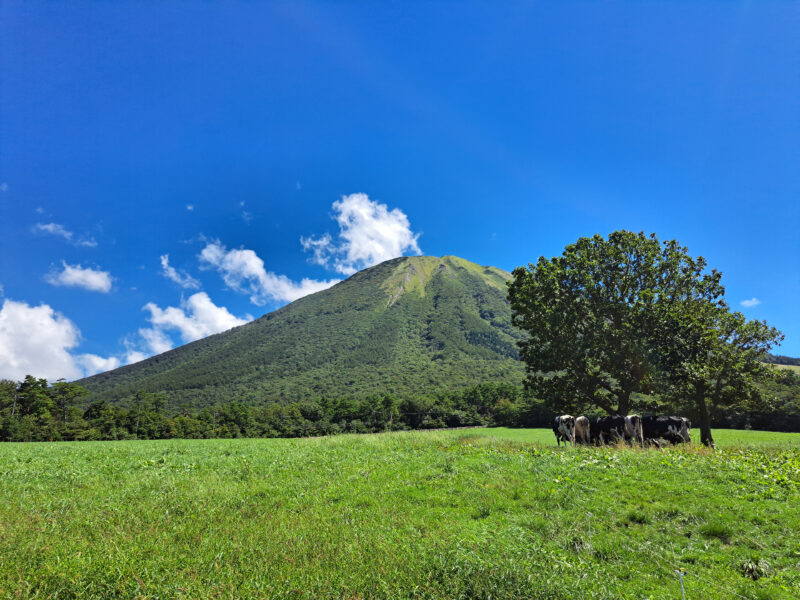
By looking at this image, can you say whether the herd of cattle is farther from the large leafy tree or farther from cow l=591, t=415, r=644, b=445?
the large leafy tree

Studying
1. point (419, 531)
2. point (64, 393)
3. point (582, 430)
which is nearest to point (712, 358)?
point (582, 430)

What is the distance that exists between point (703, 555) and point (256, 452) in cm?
1780

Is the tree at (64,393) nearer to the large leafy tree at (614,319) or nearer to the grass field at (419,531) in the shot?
the grass field at (419,531)

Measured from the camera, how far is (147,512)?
8414 millimetres

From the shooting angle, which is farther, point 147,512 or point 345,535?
point 147,512

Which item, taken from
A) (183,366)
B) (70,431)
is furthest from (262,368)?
(70,431)

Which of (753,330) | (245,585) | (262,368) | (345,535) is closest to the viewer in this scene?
(245,585)

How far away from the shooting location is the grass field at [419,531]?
524 cm

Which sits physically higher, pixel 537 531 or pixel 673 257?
pixel 673 257

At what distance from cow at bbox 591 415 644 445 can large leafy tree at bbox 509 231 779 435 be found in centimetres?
449

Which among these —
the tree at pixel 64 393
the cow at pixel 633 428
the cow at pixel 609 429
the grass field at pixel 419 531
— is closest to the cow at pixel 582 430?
the cow at pixel 609 429

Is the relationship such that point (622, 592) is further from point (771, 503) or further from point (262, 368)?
point (262, 368)

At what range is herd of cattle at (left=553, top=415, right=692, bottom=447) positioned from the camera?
2072cm

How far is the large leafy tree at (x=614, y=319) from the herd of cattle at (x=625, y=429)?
3328 millimetres
